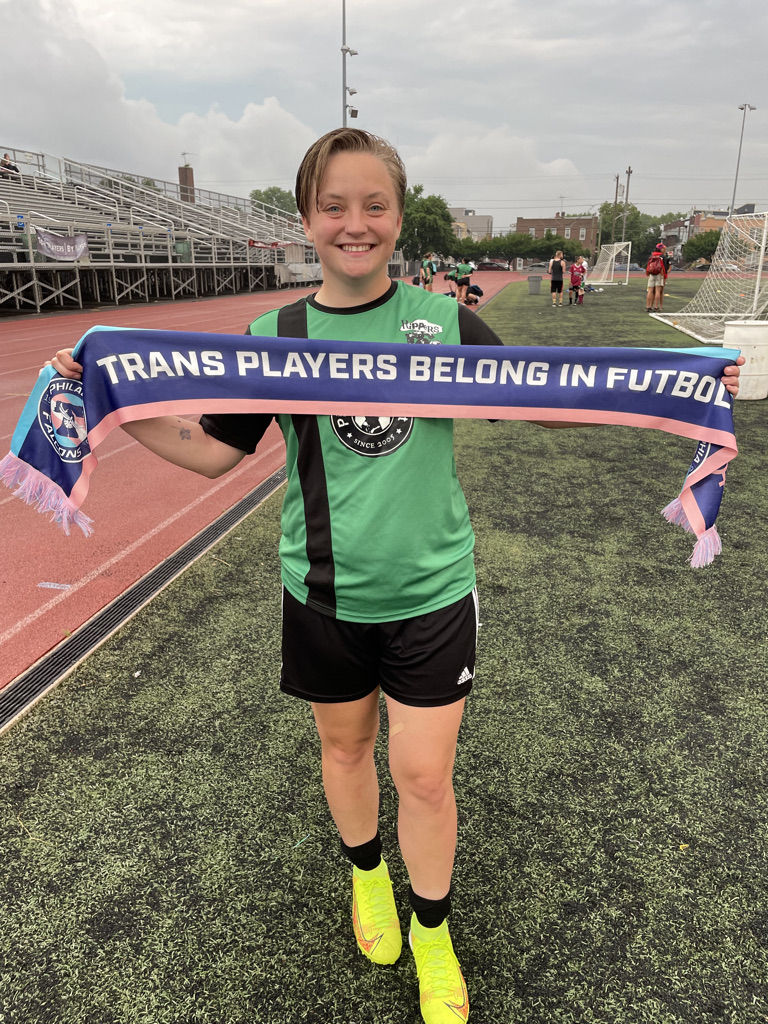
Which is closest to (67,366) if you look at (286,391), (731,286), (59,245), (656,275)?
(286,391)

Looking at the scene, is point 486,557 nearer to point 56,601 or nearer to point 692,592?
point 692,592

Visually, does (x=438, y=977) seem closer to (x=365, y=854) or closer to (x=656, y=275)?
(x=365, y=854)

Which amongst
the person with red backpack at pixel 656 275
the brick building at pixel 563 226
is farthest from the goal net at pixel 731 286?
the brick building at pixel 563 226

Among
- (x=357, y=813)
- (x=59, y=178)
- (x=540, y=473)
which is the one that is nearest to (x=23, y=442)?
(x=357, y=813)

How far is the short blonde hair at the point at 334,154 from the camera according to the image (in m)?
1.54

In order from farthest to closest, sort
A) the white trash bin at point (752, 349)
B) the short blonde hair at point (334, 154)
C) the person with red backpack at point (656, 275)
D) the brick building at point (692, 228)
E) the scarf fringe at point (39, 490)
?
the brick building at point (692, 228) → the person with red backpack at point (656, 275) → the white trash bin at point (752, 349) → the scarf fringe at point (39, 490) → the short blonde hair at point (334, 154)

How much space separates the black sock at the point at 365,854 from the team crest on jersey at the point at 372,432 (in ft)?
3.67

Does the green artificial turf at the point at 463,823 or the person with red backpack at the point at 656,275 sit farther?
the person with red backpack at the point at 656,275

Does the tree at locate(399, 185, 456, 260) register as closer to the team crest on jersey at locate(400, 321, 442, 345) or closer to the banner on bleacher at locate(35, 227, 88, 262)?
the banner on bleacher at locate(35, 227, 88, 262)

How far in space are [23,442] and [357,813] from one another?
4.35 feet

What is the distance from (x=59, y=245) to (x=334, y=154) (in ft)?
72.0

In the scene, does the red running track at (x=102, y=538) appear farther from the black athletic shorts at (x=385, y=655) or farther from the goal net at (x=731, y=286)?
the goal net at (x=731, y=286)

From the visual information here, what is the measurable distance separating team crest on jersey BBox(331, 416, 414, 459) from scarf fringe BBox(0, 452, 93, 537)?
728 mm

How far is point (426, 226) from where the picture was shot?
68.2m
